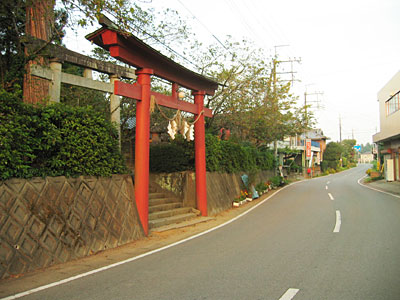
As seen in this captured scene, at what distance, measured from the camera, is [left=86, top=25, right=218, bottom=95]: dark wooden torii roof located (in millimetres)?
9016

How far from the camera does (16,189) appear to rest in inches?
247

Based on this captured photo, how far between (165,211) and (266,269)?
6.53 meters

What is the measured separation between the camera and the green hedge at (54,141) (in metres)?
6.16

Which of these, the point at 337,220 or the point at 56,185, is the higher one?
the point at 56,185

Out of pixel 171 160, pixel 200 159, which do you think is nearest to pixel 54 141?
pixel 200 159

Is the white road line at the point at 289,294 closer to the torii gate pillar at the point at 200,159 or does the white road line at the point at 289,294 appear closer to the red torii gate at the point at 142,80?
the red torii gate at the point at 142,80

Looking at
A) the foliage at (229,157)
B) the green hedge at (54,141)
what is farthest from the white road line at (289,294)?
the foliage at (229,157)

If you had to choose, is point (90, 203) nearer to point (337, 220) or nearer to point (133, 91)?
point (133, 91)

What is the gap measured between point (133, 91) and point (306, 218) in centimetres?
768

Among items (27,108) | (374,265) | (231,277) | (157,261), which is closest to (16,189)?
(27,108)

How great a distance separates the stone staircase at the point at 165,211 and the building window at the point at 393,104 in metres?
23.5

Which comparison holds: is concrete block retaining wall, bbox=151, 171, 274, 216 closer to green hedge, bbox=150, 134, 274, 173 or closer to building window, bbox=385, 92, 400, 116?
green hedge, bbox=150, 134, 274, 173

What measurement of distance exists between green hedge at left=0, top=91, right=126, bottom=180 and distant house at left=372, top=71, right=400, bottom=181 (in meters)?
26.7

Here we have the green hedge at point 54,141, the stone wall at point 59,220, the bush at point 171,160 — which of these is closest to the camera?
the stone wall at point 59,220
